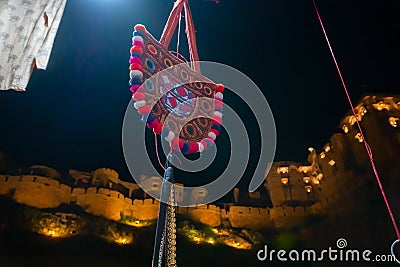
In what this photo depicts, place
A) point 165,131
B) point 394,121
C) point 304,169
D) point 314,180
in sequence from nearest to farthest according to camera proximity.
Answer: point 165,131 < point 394,121 < point 314,180 < point 304,169

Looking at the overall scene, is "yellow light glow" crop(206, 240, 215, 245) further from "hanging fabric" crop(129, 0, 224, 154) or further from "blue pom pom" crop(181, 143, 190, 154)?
"blue pom pom" crop(181, 143, 190, 154)

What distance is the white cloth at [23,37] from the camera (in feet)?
9.37

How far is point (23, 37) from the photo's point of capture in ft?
9.94

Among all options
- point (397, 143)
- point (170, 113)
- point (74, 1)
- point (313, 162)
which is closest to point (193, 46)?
point (170, 113)

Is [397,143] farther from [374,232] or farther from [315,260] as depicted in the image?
[315,260]

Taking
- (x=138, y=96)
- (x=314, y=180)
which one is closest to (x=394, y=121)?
(x=314, y=180)

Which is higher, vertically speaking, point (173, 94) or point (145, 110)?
point (173, 94)

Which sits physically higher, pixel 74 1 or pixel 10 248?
pixel 74 1

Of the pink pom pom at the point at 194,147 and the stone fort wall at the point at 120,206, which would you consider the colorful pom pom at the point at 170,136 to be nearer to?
the pink pom pom at the point at 194,147

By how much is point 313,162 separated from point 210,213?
557 centimetres

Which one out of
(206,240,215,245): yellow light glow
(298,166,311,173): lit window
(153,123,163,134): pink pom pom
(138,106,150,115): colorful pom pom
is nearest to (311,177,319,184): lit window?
(298,166,311,173): lit window

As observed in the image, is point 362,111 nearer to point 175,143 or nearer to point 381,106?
point 381,106

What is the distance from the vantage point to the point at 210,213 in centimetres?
1606

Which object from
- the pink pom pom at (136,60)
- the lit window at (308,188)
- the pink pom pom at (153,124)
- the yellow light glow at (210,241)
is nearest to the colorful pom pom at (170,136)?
the pink pom pom at (153,124)
